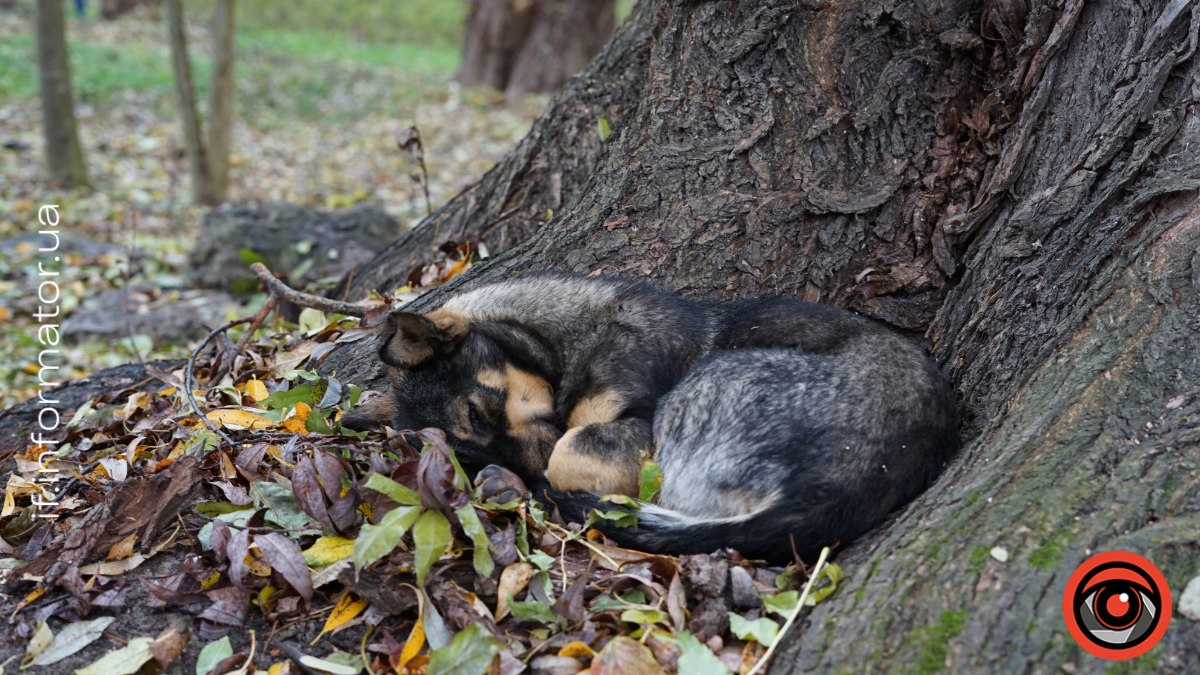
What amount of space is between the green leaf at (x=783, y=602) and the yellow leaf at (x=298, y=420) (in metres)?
2.75

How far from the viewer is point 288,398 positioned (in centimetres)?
500

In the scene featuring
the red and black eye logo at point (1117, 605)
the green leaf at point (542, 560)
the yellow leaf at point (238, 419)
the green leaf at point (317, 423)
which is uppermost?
the red and black eye logo at point (1117, 605)

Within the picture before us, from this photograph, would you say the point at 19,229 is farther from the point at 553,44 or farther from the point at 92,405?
the point at 553,44

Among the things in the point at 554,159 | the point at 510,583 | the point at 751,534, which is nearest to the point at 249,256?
the point at 554,159

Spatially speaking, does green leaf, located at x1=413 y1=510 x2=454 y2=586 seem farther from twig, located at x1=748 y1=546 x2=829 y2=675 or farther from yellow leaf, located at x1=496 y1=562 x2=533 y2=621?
twig, located at x1=748 y1=546 x2=829 y2=675

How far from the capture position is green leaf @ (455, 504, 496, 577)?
3.47 meters

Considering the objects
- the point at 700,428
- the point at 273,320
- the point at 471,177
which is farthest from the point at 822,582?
the point at 471,177

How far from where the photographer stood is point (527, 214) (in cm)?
679

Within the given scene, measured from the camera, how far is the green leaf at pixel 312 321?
6.29m

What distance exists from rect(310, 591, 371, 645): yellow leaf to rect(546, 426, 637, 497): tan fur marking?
110cm

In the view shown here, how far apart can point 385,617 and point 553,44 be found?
1770 cm

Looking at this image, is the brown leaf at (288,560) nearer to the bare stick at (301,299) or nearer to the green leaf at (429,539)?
the green leaf at (429,539)

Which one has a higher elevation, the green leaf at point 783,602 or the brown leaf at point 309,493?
the green leaf at point 783,602

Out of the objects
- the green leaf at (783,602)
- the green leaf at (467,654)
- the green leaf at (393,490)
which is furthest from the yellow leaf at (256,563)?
the green leaf at (783,602)
